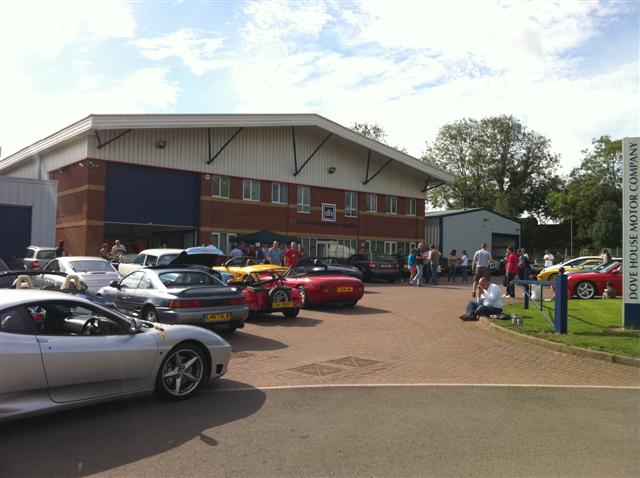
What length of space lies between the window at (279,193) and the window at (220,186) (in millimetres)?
3311

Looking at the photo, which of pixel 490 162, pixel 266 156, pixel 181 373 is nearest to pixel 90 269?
pixel 181 373

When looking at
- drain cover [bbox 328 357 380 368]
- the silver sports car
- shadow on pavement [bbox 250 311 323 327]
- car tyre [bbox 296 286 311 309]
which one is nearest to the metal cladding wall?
car tyre [bbox 296 286 311 309]

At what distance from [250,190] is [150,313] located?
24293mm

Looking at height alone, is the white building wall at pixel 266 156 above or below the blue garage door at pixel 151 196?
above

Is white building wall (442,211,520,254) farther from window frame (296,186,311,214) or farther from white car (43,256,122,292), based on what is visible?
white car (43,256,122,292)

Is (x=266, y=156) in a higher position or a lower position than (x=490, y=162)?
lower

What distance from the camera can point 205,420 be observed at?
5.53 meters

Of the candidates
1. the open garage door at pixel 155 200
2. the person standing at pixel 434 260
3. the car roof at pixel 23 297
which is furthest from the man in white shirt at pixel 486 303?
the open garage door at pixel 155 200

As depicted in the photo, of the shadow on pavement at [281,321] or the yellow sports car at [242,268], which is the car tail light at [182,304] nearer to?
the shadow on pavement at [281,321]

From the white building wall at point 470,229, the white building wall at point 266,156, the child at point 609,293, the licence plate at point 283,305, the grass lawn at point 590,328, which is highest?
the white building wall at point 266,156

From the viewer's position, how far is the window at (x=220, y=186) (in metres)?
32.2

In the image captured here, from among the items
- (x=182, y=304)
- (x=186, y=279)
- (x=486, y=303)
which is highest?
(x=186, y=279)

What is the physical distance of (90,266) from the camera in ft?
50.1

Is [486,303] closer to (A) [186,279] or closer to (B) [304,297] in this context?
(B) [304,297]
